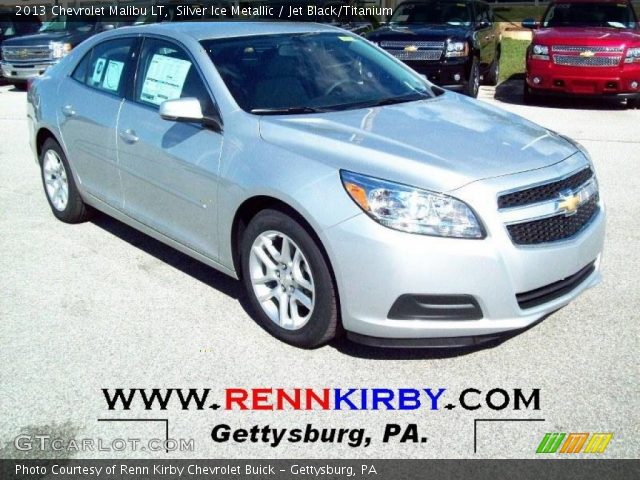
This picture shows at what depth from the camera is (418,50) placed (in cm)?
1184

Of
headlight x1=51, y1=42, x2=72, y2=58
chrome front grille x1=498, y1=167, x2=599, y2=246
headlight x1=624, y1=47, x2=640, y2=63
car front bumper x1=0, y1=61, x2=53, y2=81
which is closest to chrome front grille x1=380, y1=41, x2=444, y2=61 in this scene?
headlight x1=624, y1=47, x2=640, y2=63

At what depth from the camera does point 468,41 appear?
11.9 m

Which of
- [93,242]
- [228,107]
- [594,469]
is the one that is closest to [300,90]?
[228,107]

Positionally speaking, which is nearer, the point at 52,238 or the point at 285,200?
the point at 285,200

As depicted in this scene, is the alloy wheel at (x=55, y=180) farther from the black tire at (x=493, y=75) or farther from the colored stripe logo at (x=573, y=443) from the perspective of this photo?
the black tire at (x=493, y=75)

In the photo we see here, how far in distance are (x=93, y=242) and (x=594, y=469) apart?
4005mm

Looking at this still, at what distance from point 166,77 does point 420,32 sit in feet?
26.6

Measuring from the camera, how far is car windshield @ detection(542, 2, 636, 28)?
12328 millimetres

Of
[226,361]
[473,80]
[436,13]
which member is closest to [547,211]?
[226,361]

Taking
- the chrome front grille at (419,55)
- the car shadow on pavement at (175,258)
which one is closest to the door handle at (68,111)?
the car shadow on pavement at (175,258)

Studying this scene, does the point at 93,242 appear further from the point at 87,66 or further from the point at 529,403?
the point at 529,403

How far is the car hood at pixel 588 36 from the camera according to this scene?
1136 centimetres

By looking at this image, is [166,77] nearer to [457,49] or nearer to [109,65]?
[109,65]

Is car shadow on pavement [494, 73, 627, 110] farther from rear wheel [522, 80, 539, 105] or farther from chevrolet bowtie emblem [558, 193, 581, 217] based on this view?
chevrolet bowtie emblem [558, 193, 581, 217]
